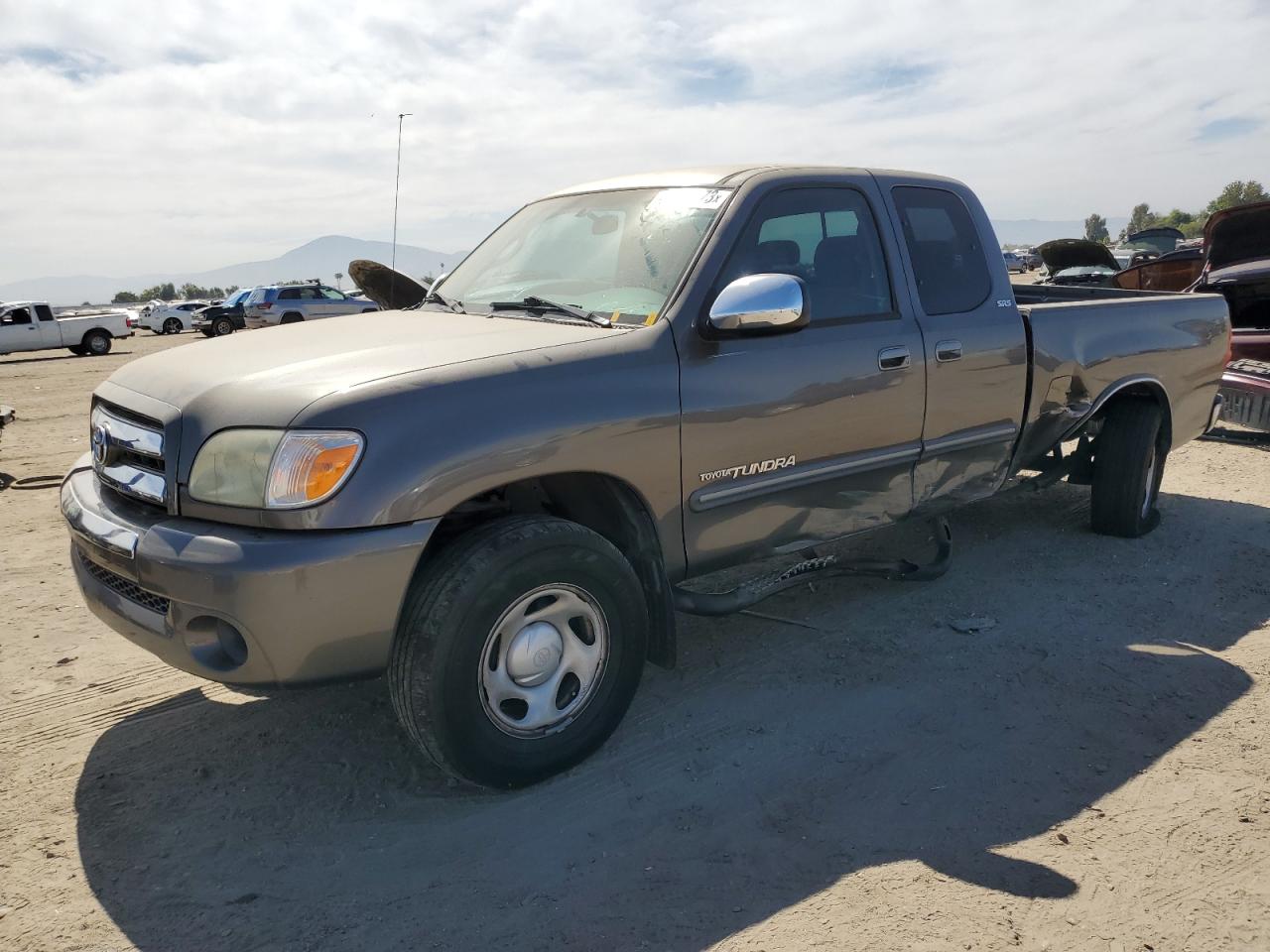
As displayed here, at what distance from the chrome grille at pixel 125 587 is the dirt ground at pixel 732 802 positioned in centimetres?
50

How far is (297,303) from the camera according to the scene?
2877 centimetres

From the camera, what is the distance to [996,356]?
175 inches

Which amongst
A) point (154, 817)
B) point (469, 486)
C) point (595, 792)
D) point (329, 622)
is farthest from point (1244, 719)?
point (154, 817)

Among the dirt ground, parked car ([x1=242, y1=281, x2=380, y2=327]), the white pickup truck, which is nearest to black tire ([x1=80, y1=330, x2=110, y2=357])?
the white pickup truck

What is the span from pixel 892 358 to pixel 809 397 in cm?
52

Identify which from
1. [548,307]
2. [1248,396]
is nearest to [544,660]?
[548,307]

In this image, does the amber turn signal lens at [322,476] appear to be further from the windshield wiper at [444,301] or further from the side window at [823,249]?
the side window at [823,249]

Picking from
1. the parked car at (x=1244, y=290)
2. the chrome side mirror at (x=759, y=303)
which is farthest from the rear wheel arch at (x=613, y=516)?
the parked car at (x=1244, y=290)

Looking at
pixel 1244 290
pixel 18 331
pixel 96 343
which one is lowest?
pixel 96 343

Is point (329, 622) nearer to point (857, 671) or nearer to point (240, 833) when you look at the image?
point (240, 833)

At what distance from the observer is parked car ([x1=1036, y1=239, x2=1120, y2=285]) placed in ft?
56.0

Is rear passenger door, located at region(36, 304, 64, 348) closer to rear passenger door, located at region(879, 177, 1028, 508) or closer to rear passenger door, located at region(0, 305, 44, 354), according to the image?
rear passenger door, located at region(0, 305, 44, 354)

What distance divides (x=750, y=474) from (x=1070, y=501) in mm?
3912

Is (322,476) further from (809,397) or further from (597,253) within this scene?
(809,397)
